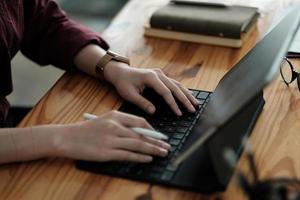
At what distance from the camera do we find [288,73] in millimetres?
1139

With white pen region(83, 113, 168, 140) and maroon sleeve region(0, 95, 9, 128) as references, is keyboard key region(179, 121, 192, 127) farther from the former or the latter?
maroon sleeve region(0, 95, 9, 128)

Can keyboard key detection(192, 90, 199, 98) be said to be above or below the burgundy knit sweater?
above

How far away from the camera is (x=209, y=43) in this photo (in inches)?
50.8

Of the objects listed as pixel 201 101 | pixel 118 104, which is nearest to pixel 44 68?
pixel 118 104

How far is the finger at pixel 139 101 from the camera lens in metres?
1.03

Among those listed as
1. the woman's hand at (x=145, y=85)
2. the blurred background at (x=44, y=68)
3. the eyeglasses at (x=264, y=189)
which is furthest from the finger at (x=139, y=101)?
the blurred background at (x=44, y=68)

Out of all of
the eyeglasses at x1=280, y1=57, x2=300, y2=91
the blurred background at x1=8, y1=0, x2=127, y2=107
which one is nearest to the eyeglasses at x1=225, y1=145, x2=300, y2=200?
the eyeglasses at x1=280, y1=57, x2=300, y2=91

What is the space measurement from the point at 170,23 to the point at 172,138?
46 cm

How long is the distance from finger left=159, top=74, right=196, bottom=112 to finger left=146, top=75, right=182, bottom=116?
10 millimetres

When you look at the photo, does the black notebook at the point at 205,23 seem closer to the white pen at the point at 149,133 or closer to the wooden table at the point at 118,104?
the wooden table at the point at 118,104

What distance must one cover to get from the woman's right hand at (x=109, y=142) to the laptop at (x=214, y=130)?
1 cm

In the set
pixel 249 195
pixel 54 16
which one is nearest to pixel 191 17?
pixel 54 16

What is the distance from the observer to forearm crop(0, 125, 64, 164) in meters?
0.93

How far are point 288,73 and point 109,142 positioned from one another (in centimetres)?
45
